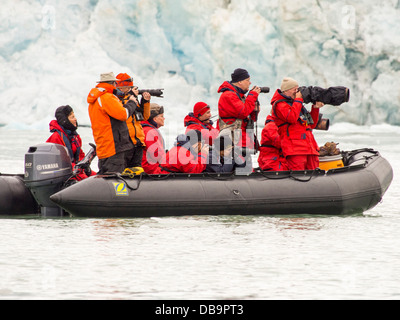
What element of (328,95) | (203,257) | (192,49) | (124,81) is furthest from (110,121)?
(192,49)

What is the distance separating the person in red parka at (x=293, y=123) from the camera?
263 inches

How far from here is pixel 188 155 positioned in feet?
22.1

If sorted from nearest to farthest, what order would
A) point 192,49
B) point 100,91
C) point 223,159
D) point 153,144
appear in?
point 100,91
point 223,159
point 153,144
point 192,49

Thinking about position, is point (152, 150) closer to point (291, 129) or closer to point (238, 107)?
point (238, 107)

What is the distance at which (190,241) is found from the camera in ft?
18.4

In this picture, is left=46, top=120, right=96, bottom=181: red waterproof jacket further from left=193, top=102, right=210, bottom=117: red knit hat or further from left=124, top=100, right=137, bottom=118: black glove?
left=193, top=102, right=210, bottom=117: red knit hat

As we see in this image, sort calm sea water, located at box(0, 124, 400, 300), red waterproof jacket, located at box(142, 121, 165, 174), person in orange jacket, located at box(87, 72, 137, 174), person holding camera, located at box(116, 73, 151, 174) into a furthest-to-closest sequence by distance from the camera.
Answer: red waterproof jacket, located at box(142, 121, 165, 174), person holding camera, located at box(116, 73, 151, 174), person in orange jacket, located at box(87, 72, 137, 174), calm sea water, located at box(0, 124, 400, 300)

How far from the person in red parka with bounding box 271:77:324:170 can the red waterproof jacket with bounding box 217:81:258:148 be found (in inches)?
10.4

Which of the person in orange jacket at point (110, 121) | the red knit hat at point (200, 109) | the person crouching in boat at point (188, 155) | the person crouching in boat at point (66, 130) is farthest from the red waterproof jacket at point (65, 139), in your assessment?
the red knit hat at point (200, 109)

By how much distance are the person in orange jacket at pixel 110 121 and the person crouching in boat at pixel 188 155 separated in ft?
1.45

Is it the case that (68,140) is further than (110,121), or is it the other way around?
(68,140)

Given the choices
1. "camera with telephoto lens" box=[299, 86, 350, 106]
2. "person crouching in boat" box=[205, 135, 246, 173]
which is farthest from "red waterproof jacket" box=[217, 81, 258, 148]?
"camera with telephoto lens" box=[299, 86, 350, 106]

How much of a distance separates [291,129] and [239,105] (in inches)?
22.5

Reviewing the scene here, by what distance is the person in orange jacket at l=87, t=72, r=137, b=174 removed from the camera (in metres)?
6.36
